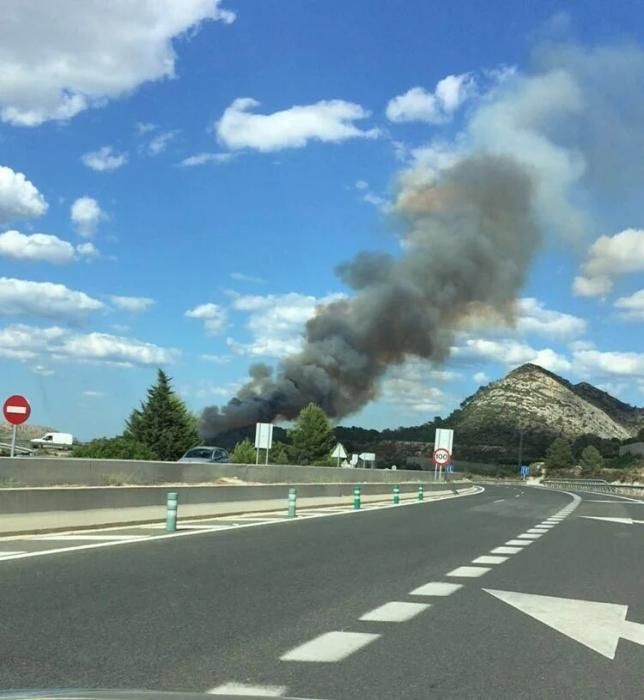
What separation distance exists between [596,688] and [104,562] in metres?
7.30

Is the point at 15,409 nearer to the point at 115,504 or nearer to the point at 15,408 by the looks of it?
the point at 15,408

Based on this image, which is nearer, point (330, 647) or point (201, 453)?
point (330, 647)

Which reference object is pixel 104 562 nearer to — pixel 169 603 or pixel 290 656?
pixel 169 603

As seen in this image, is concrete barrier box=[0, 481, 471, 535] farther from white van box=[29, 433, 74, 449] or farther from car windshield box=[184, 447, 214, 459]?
white van box=[29, 433, 74, 449]

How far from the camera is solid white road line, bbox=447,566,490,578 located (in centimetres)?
1145

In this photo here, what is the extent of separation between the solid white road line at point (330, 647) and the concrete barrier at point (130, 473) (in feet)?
43.0

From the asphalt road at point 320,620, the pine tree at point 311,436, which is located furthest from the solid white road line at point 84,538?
the pine tree at point 311,436

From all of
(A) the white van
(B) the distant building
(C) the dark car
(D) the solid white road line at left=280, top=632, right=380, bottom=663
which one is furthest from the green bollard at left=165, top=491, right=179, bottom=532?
(B) the distant building

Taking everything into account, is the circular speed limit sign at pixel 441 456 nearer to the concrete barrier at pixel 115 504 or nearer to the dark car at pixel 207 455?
the dark car at pixel 207 455

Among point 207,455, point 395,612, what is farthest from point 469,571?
point 207,455

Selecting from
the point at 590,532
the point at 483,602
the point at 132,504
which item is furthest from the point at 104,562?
the point at 590,532

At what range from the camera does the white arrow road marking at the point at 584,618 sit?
24.5 feet

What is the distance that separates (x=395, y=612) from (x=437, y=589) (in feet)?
5.69

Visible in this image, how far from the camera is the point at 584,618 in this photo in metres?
8.51
